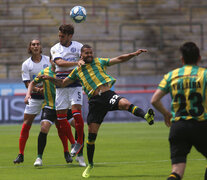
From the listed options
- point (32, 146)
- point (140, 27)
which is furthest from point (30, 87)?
point (140, 27)

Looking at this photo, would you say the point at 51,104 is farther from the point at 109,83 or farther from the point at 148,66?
the point at 148,66

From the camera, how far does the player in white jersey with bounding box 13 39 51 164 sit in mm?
10664

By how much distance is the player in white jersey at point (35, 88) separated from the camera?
10.7 m

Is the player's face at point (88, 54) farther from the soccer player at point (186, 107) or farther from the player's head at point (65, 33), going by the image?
the soccer player at point (186, 107)

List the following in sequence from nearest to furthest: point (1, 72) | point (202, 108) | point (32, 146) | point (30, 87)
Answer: point (202, 108) → point (30, 87) → point (32, 146) → point (1, 72)

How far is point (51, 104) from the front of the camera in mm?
10664

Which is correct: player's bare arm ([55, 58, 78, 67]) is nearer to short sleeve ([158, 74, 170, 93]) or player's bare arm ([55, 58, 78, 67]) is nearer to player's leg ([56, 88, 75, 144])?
player's leg ([56, 88, 75, 144])

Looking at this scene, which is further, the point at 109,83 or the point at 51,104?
the point at 51,104

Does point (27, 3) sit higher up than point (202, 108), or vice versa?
point (27, 3)

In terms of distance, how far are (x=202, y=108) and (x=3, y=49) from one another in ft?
72.2

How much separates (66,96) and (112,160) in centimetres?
153

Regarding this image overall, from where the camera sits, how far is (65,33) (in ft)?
34.1

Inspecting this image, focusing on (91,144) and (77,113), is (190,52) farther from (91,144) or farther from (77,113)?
(77,113)

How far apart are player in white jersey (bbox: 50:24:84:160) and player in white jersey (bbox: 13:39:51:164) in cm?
40
